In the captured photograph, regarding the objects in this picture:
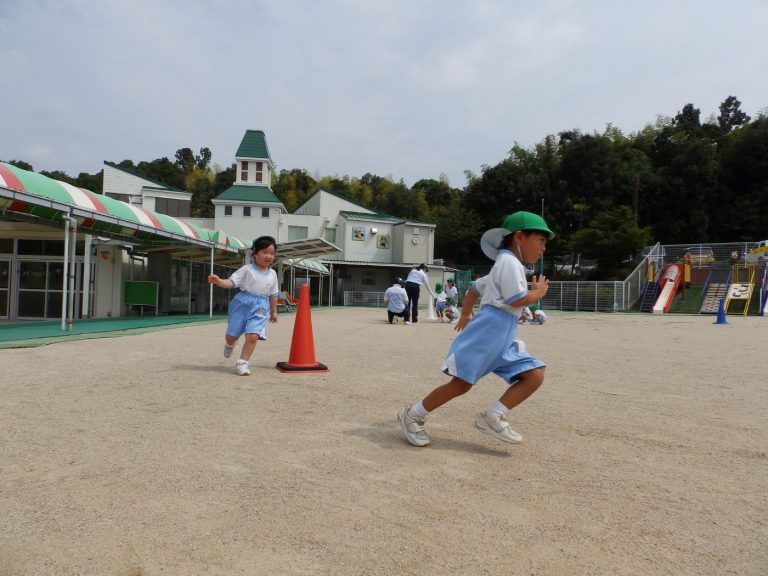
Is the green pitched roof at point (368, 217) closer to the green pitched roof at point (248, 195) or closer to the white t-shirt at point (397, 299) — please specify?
the green pitched roof at point (248, 195)

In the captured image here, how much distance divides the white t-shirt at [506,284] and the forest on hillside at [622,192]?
35135 millimetres

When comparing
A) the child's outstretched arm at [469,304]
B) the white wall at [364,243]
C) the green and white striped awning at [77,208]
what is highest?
the white wall at [364,243]

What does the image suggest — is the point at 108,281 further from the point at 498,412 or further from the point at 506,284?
the point at 506,284

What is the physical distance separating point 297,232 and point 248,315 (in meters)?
32.6

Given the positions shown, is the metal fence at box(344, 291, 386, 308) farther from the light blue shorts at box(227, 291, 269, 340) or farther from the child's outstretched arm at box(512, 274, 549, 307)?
the child's outstretched arm at box(512, 274, 549, 307)

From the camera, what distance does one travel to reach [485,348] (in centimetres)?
315

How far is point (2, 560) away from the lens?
182cm

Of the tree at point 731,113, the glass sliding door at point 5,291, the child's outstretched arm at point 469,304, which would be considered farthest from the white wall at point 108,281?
the tree at point 731,113

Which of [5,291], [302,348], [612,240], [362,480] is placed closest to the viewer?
[362,480]

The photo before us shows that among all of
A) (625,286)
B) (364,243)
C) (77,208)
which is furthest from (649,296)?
(77,208)

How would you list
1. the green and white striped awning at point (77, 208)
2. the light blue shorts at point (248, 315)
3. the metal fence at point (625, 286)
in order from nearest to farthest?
1. the light blue shorts at point (248, 315)
2. the green and white striped awning at point (77, 208)
3. the metal fence at point (625, 286)

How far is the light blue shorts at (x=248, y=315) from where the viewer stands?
5785 millimetres

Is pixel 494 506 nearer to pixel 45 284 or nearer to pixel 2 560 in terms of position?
pixel 2 560

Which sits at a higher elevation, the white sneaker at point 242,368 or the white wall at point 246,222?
the white wall at point 246,222
